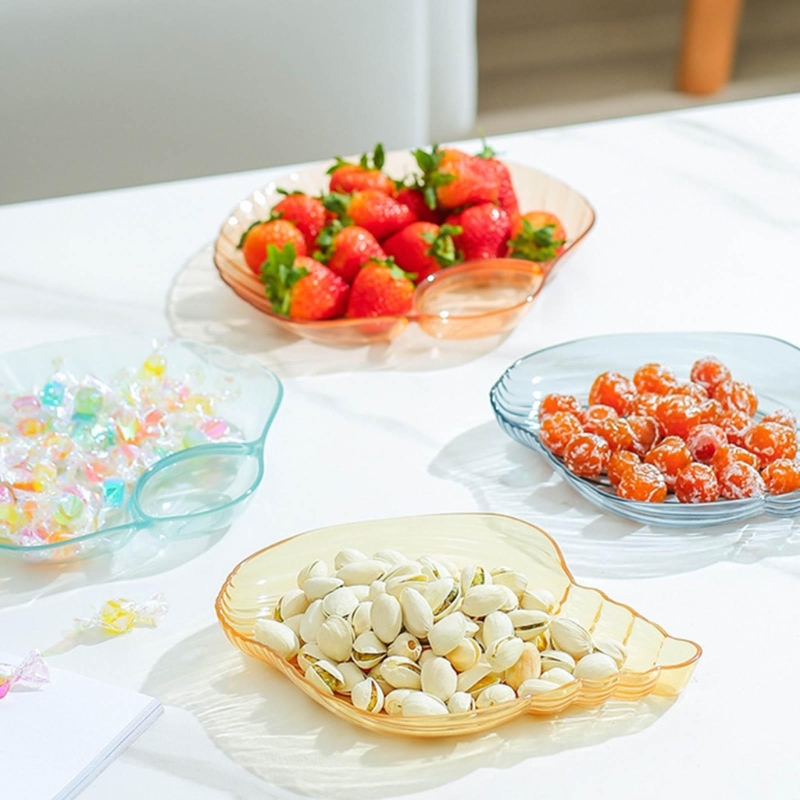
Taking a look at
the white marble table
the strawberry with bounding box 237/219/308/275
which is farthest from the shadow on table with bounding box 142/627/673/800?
the strawberry with bounding box 237/219/308/275

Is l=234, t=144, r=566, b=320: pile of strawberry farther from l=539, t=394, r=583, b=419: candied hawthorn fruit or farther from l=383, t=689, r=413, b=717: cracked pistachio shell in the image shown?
l=383, t=689, r=413, b=717: cracked pistachio shell

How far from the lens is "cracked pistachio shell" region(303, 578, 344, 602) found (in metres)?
0.83

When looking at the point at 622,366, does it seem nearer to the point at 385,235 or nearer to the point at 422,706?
the point at 385,235

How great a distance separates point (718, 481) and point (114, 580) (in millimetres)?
488

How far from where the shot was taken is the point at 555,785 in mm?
739

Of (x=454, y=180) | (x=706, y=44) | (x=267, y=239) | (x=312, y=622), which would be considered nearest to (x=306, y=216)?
(x=267, y=239)

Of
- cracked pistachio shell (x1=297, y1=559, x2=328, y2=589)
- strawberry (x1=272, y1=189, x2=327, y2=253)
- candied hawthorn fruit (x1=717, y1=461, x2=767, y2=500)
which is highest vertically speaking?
strawberry (x1=272, y1=189, x2=327, y2=253)

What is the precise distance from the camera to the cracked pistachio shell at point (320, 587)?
834 millimetres

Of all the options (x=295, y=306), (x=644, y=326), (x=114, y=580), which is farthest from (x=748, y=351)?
(x=114, y=580)

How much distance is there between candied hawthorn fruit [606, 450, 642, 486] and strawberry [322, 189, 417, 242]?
43cm

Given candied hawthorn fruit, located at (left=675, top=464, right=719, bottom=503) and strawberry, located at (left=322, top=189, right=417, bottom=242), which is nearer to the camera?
candied hawthorn fruit, located at (left=675, top=464, right=719, bottom=503)

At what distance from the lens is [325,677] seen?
2.57 feet

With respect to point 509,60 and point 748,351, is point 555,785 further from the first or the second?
point 509,60

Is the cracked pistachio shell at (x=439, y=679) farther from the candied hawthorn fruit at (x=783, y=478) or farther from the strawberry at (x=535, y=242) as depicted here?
the strawberry at (x=535, y=242)
